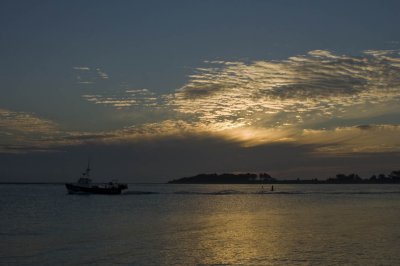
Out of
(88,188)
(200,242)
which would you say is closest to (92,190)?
(88,188)

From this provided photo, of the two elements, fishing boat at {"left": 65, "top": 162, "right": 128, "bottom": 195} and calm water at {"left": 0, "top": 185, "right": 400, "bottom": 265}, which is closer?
calm water at {"left": 0, "top": 185, "right": 400, "bottom": 265}

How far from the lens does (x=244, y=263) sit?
23.8 metres

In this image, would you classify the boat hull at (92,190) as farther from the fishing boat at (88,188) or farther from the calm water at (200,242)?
the calm water at (200,242)

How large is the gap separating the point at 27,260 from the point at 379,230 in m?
25.9

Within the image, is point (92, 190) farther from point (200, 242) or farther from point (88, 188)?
point (200, 242)

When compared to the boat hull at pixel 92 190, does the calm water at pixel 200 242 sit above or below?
below

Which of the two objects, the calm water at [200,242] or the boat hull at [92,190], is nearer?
the calm water at [200,242]

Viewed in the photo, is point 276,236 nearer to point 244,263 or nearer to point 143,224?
point 244,263

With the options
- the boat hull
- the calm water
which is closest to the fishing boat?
the boat hull

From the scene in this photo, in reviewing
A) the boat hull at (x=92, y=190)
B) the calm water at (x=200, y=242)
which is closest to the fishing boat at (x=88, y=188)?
the boat hull at (x=92, y=190)

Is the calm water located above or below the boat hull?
below

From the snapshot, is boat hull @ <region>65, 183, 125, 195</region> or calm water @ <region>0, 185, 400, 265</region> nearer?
calm water @ <region>0, 185, 400, 265</region>

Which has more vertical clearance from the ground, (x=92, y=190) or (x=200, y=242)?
(x=92, y=190)

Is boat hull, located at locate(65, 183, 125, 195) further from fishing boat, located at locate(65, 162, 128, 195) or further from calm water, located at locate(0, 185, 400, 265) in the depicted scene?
calm water, located at locate(0, 185, 400, 265)
